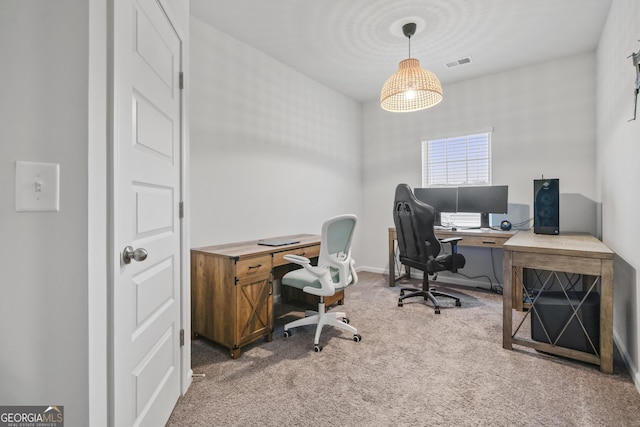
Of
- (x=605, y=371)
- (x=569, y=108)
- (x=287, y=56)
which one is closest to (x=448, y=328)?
(x=605, y=371)

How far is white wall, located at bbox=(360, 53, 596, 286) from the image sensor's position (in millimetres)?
3379

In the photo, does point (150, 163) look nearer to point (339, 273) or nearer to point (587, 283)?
point (339, 273)

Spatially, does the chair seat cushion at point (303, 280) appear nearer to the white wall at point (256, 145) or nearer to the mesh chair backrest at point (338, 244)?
the mesh chair backrest at point (338, 244)

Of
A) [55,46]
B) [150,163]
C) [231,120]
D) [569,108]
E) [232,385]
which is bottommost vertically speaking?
[232,385]

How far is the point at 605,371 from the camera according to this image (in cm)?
190

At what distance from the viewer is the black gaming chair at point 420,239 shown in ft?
9.87

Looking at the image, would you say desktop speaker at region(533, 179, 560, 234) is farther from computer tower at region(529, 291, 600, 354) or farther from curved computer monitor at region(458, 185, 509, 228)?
computer tower at region(529, 291, 600, 354)

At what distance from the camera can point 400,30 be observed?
2812 mm

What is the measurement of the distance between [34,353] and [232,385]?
124 centimetres

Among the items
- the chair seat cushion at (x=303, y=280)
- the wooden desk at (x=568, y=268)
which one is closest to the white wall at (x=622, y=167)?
the wooden desk at (x=568, y=268)

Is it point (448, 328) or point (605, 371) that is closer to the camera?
point (605, 371)

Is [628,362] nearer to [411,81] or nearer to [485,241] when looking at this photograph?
[485,241]

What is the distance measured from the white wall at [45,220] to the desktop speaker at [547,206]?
333cm

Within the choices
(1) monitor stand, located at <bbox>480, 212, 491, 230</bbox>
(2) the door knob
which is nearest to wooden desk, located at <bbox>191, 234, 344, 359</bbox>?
(2) the door knob
